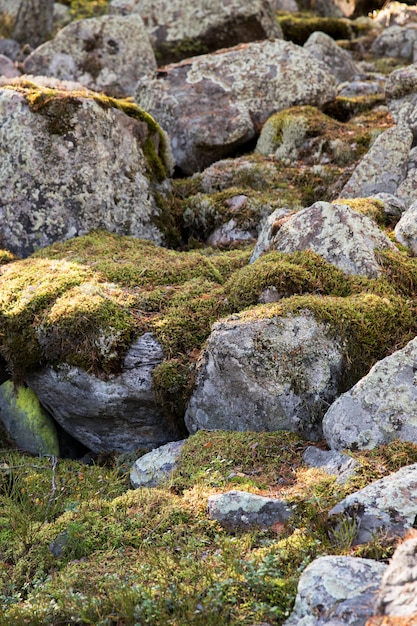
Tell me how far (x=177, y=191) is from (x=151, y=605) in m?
8.15

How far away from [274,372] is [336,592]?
8.45 ft

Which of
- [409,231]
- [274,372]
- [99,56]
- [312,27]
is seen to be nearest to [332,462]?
[274,372]

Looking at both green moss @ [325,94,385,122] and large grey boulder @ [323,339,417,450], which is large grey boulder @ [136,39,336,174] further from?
large grey boulder @ [323,339,417,450]

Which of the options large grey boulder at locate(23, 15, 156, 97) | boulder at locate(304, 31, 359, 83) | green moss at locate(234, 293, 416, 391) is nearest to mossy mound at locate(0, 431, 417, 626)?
green moss at locate(234, 293, 416, 391)

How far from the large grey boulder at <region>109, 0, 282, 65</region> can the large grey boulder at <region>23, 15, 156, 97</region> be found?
182 centimetres

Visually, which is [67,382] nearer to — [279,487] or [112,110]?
[279,487]

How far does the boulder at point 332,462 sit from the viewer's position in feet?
17.0

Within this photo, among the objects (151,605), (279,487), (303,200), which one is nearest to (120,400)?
(279,487)

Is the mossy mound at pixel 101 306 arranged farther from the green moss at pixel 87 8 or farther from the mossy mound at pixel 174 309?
the green moss at pixel 87 8

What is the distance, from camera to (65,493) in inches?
248

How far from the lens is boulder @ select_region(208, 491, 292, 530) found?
499cm

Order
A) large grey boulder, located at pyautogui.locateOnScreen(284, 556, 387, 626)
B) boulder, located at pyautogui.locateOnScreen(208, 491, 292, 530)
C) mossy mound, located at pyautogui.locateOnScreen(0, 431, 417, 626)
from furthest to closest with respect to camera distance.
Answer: boulder, located at pyautogui.locateOnScreen(208, 491, 292, 530) → mossy mound, located at pyautogui.locateOnScreen(0, 431, 417, 626) → large grey boulder, located at pyautogui.locateOnScreen(284, 556, 387, 626)

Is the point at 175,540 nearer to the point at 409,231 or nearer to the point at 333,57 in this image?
the point at 409,231

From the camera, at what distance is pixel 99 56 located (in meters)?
15.8
